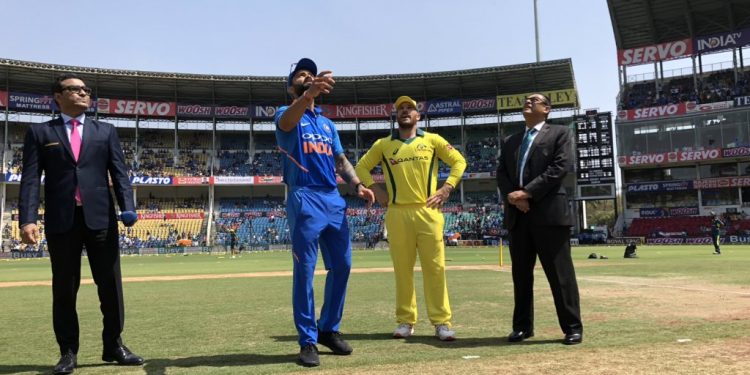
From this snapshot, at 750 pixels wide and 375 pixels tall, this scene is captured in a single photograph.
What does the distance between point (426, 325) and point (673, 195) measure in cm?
4796

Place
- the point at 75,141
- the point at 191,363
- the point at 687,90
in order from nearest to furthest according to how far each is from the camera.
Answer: the point at 191,363 < the point at 75,141 < the point at 687,90

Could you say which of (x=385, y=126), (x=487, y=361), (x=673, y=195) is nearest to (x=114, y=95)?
(x=385, y=126)

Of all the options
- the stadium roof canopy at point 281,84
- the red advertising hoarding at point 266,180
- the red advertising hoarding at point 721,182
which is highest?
the stadium roof canopy at point 281,84

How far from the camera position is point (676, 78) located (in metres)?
49.8

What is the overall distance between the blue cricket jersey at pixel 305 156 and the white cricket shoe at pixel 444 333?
1.62 m

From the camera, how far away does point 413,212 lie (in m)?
5.14

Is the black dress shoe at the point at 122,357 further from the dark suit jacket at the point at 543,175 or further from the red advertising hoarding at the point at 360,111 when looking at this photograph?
the red advertising hoarding at the point at 360,111

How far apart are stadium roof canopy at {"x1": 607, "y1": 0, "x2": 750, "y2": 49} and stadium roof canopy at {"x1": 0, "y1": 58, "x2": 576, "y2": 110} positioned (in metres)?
5.90

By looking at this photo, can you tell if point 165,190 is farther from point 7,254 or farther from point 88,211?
point 88,211

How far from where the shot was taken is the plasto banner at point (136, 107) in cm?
5122

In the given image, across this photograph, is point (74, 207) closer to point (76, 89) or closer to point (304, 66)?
point (76, 89)

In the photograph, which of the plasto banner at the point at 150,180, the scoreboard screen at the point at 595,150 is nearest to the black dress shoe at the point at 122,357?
the scoreboard screen at the point at 595,150

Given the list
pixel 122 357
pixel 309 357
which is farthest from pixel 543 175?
pixel 122 357

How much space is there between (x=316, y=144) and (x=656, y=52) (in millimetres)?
52503
